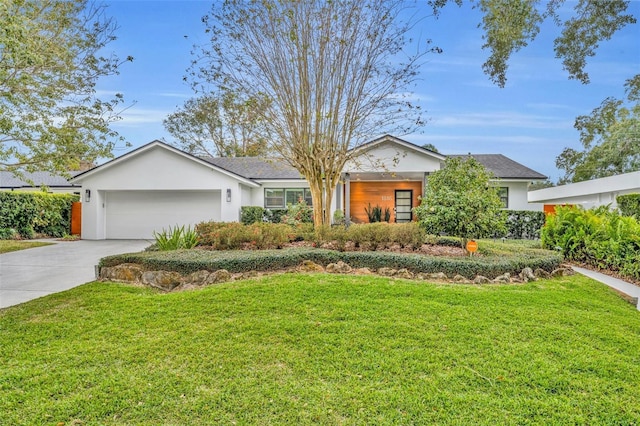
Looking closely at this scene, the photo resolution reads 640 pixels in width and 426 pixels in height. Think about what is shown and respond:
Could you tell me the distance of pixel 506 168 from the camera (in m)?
18.4

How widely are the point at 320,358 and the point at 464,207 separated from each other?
5664 mm

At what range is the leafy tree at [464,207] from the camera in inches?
309

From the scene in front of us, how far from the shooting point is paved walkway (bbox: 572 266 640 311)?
20.1 ft

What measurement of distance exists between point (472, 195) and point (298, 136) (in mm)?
4855

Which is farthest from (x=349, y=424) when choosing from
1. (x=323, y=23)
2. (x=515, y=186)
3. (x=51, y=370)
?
(x=515, y=186)

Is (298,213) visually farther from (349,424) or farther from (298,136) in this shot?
(349,424)

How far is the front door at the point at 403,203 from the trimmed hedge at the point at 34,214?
1666cm

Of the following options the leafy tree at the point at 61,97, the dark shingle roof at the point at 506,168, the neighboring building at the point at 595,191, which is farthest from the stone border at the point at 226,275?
the dark shingle roof at the point at 506,168

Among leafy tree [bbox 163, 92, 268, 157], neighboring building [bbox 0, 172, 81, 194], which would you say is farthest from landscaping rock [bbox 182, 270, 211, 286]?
leafy tree [bbox 163, 92, 268, 157]

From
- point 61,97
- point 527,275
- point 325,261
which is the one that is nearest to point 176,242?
point 325,261

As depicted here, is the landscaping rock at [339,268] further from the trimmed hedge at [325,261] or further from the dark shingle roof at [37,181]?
the dark shingle roof at [37,181]

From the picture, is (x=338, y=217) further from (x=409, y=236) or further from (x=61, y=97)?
(x=61, y=97)

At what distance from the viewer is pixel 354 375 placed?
10.7ft

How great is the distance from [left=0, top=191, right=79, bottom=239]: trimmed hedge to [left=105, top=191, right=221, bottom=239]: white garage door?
2.39m
